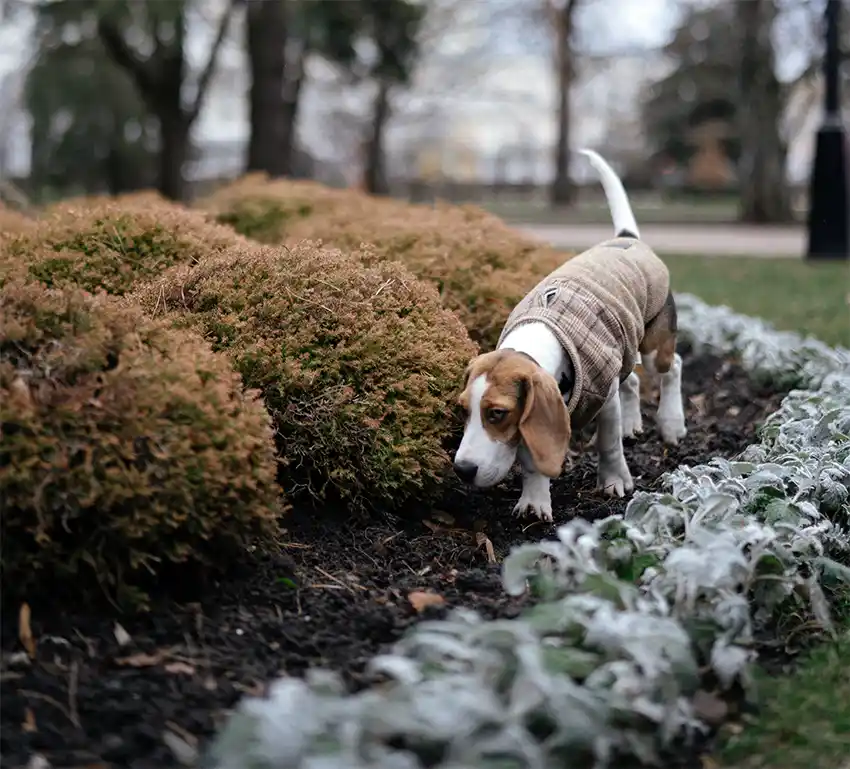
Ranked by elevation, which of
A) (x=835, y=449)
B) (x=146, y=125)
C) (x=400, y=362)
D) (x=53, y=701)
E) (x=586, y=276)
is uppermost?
(x=146, y=125)

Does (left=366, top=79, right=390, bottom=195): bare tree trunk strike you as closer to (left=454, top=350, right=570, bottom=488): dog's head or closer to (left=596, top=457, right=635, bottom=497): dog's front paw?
(left=596, top=457, right=635, bottom=497): dog's front paw

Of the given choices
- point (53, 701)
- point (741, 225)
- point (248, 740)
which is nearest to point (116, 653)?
point (53, 701)

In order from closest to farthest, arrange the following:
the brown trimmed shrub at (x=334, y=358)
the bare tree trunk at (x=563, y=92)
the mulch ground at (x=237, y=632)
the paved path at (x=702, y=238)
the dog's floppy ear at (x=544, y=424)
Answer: the mulch ground at (x=237, y=632), the dog's floppy ear at (x=544, y=424), the brown trimmed shrub at (x=334, y=358), the paved path at (x=702, y=238), the bare tree trunk at (x=563, y=92)

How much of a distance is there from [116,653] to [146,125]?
2474cm

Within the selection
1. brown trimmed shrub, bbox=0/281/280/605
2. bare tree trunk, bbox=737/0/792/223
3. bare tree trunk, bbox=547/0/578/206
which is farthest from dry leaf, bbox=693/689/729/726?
bare tree trunk, bbox=547/0/578/206

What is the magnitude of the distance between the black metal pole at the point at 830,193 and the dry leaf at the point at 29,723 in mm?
13214

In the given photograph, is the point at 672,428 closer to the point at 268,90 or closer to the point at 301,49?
the point at 268,90

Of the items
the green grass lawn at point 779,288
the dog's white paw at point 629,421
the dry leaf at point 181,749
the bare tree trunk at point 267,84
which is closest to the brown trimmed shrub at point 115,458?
the dry leaf at point 181,749

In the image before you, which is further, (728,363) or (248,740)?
(728,363)

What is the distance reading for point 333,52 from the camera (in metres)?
23.8

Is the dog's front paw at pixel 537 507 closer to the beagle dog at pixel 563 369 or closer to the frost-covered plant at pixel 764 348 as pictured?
the beagle dog at pixel 563 369

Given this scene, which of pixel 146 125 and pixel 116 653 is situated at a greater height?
pixel 146 125

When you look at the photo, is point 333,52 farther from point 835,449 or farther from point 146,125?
point 835,449

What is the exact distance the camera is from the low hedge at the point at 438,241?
5438 mm
